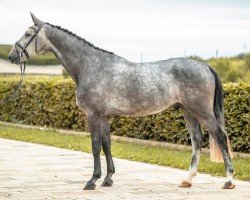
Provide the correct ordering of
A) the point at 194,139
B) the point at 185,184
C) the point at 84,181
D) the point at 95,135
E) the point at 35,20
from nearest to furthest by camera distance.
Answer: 1. the point at 95,135
2. the point at 185,184
3. the point at 35,20
4. the point at 194,139
5. the point at 84,181

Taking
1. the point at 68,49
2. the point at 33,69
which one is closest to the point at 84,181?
the point at 68,49

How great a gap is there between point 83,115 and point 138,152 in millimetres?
6152

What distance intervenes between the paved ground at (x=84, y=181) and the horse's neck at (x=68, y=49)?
1801 millimetres

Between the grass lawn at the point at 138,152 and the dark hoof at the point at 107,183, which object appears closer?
the dark hoof at the point at 107,183

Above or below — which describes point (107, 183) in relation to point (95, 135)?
below

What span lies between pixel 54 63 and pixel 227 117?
31788 mm

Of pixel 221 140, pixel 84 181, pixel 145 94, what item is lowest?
pixel 84 181

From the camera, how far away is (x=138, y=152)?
1536 centimetres

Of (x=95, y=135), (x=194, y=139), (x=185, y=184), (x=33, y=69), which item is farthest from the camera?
(x=33, y=69)

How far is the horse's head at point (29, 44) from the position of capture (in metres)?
10.5

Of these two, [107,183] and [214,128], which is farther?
[107,183]

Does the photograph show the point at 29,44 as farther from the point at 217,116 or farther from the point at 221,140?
the point at 221,140

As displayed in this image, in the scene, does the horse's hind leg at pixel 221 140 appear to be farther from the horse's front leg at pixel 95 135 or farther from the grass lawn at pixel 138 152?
the horse's front leg at pixel 95 135

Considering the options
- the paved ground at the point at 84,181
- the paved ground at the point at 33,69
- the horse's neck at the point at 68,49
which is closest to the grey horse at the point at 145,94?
the horse's neck at the point at 68,49
